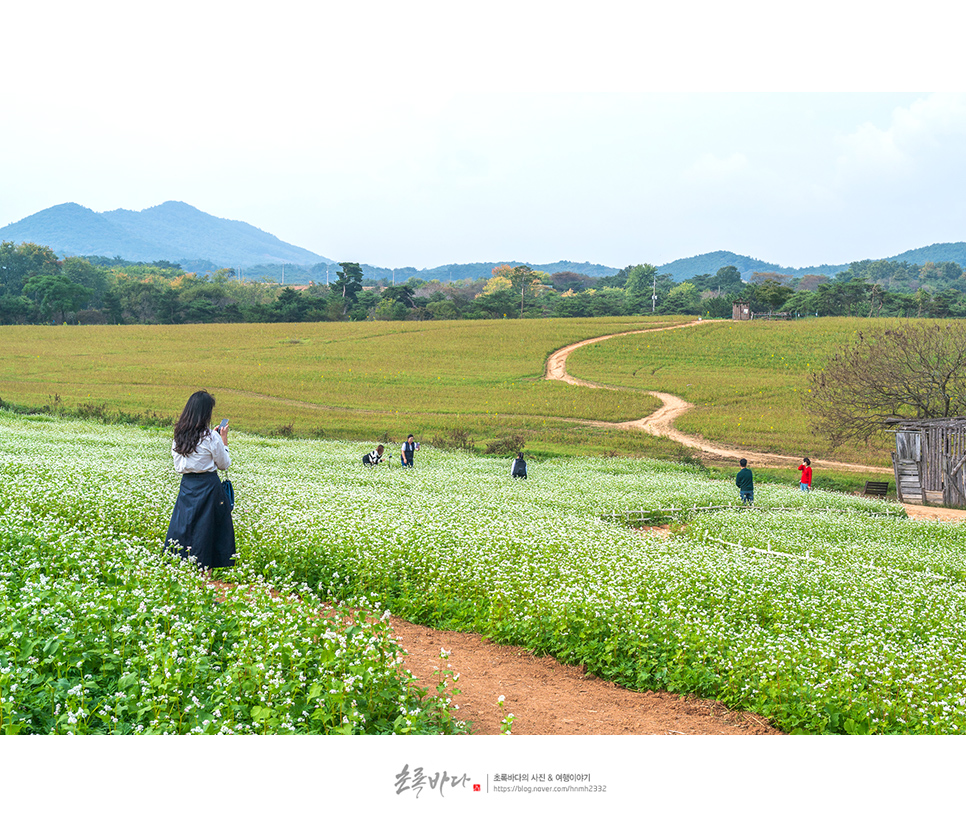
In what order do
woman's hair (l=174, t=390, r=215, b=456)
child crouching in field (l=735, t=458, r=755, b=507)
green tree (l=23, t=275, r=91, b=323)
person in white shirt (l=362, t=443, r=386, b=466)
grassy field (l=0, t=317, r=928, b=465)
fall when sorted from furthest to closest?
green tree (l=23, t=275, r=91, b=323) → grassy field (l=0, t=317, r=928, b=465) → person in white shirt (l=362, t=443, r=386, b=466) → child crouching in field (l=735, t=458, r=755, b=507) → woman's hair (l=174, t=390, r=215, b=456)

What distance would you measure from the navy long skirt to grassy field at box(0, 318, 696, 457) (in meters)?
30.0

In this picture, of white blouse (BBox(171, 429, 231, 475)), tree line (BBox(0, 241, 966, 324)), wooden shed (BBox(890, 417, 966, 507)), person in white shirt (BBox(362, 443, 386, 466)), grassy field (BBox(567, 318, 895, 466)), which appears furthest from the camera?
tree line (BBox(0, 241, 966, 324))

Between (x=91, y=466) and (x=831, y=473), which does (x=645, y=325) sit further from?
(x=91, y=466)

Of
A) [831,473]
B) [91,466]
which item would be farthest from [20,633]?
[831,473]

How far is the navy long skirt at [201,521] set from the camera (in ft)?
25.5

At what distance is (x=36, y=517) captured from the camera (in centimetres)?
848

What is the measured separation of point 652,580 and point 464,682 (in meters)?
3.90

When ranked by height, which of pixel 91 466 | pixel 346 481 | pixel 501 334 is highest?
pixel 501 334

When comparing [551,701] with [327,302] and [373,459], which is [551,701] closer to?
[373,459]

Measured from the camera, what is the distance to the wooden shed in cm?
2781

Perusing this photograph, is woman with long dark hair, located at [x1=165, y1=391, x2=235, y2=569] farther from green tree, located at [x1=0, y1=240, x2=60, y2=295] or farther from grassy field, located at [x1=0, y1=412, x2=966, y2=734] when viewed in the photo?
green tree, located at [x1=0, y1=240, x2=60, y2=295]

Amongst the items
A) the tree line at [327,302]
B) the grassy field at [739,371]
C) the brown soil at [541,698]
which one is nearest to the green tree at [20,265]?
the tree line at [327,302]

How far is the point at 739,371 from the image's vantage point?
71312 mm

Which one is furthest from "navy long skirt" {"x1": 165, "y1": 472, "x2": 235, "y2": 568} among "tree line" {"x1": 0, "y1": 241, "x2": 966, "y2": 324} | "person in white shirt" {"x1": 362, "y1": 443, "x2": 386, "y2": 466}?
"tree line" {"x1": 0, "y1": 241, "x2": 966, "y2": 324}
